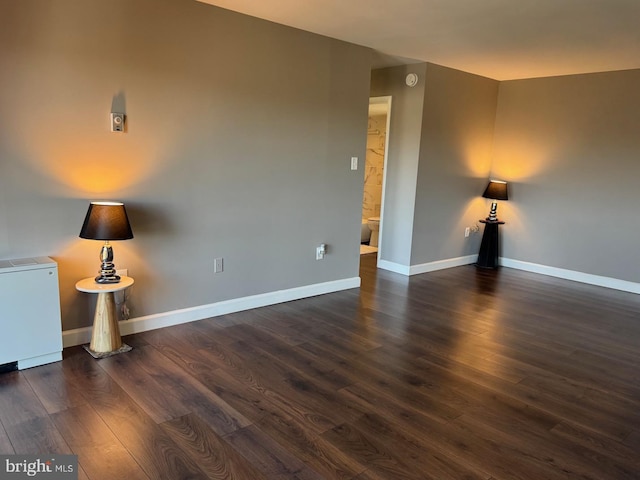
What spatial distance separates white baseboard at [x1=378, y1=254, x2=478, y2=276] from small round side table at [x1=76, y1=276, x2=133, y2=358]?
3249 mm

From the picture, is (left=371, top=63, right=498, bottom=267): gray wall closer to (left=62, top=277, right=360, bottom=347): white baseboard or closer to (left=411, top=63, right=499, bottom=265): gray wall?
(left=411, top=63, right=499, bottom=265): gray wall

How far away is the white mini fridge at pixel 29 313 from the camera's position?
2.54m

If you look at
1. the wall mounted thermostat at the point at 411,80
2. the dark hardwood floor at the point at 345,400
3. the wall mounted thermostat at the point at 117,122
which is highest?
the wall mounted thermostat at the point at 411,80

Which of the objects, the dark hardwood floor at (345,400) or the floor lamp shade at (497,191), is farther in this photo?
the floor lamp shade at (497,191)

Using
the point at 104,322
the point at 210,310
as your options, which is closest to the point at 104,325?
the point at 104,322

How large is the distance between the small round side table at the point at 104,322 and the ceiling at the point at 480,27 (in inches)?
81.9

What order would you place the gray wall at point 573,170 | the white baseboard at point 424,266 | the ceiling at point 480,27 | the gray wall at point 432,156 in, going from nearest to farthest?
1. the ceiling at point 480,27
2. the gray wall at point 573,170
3. the gray wall at point 432,156
4. the white baseboard at point 424,266

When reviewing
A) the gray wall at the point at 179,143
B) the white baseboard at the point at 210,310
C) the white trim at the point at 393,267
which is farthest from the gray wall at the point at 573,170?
the white baseboard at the point at 210,310

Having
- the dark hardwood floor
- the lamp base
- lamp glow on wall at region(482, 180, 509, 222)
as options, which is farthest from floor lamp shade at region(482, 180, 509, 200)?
the lamp base

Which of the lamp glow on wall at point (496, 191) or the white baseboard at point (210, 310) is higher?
the lamp glow on wall at point (496, 191)

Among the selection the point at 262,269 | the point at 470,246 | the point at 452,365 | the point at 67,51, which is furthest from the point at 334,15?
the point at 470,246

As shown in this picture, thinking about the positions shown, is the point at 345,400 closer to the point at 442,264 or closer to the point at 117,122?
the point at 117,122

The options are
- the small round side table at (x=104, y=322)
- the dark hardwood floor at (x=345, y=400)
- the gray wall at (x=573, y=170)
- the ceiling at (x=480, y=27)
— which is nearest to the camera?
the dark hardwood floor at (x=345, y=400)

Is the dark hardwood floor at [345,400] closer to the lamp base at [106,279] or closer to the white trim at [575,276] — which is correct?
the lamp base at [106,279]
